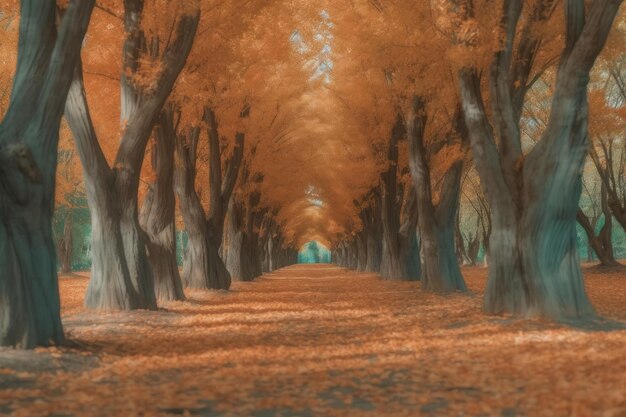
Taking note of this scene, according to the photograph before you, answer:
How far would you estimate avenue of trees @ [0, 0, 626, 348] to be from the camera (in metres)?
8.73

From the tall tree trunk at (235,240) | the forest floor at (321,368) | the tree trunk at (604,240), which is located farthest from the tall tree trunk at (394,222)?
the forest floor at (321,368)

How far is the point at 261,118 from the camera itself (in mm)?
29062

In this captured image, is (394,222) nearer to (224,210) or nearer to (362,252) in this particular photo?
(224,210)

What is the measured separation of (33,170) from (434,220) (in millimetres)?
14012

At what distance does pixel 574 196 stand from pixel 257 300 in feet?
34.1

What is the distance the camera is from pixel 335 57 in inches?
1055

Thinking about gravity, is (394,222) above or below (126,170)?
below

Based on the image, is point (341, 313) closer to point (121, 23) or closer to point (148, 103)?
point (148, 103)

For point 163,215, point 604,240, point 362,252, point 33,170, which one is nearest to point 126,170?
point 163,215

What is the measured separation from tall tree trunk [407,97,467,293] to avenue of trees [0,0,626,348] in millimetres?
59

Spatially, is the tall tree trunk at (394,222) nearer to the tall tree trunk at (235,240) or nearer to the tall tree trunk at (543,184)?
the tall tree trunk at (235,240)

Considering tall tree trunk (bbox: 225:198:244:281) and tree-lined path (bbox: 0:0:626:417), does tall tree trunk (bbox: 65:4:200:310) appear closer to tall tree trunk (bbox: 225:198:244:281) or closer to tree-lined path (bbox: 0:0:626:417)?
tree-lined path (bbox: 0:0:626:417)

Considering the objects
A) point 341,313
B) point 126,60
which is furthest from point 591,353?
point 126,60

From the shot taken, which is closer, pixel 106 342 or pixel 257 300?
pixel 106 342
